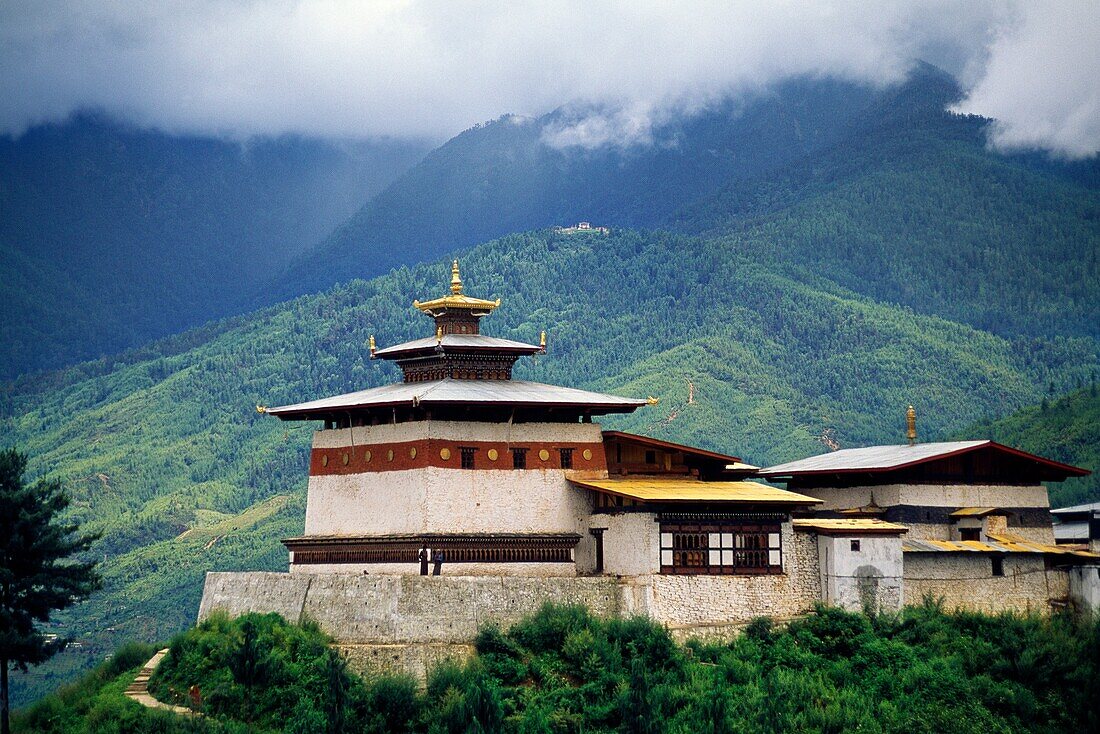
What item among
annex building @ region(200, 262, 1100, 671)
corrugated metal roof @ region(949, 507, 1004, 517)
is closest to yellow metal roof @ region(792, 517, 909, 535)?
annex building @ region(200, 262, 1100, 671)

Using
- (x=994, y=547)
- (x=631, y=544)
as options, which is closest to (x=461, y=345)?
(x=631, y=544)

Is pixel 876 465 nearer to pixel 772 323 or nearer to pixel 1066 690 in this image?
pixel 1066 690

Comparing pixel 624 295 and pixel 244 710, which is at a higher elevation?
pixel 624 295

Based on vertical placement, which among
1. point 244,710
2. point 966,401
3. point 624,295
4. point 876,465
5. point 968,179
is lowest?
point 244,710

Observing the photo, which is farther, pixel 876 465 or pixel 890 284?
pixel 890 284

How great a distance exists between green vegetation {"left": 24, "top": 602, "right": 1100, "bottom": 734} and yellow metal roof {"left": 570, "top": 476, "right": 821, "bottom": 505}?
3.52 metres

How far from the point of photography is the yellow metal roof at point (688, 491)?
53500 mm

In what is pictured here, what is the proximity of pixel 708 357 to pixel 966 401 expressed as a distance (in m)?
20.3

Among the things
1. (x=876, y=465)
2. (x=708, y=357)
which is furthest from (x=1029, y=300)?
(x=876, y=465)

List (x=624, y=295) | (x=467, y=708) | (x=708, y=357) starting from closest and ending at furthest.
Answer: (x=467, y=708) → (x=708, y=357) → (x=624, y=295)

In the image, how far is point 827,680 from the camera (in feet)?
169

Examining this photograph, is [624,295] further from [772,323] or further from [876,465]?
[876,465]

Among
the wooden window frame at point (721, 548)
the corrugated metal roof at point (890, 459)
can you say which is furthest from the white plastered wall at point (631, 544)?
the corrugated metal roof at point (890, 459)

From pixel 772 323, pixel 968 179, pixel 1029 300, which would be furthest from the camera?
pixel 968 179
